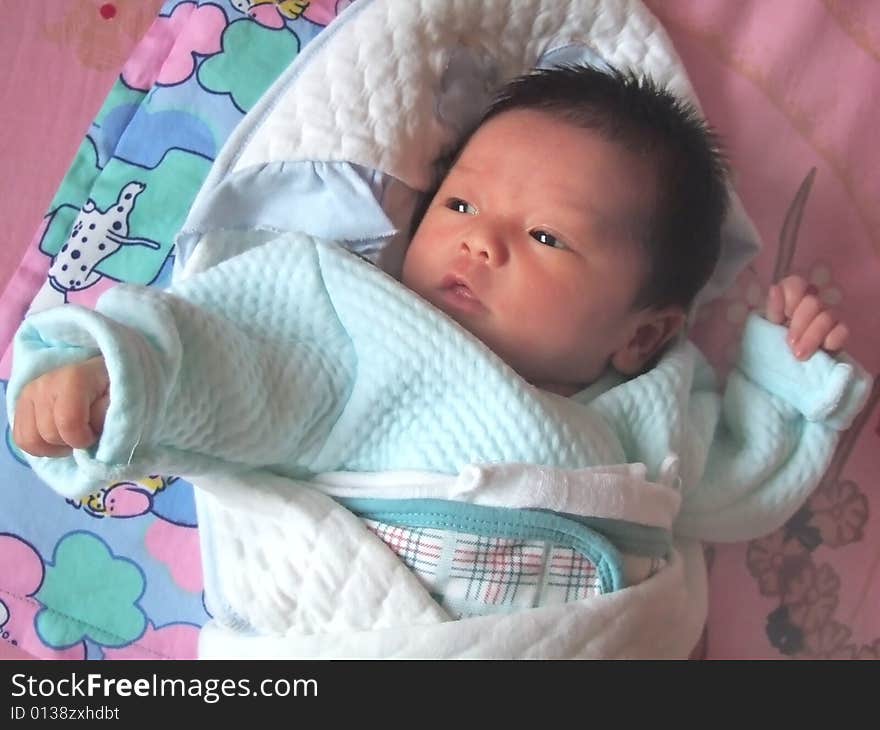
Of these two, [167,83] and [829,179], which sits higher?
[829,179]

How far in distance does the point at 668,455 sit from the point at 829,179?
0.48m

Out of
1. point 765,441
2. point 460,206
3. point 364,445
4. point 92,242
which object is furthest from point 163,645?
point 765,441

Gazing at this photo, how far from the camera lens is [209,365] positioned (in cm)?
83

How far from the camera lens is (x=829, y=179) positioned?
1.24m

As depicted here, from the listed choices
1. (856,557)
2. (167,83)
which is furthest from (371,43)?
(856,557)

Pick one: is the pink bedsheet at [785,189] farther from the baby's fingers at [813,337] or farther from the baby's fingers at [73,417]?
the baby's fingers at [73,417]

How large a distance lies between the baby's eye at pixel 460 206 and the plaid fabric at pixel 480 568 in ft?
1.11

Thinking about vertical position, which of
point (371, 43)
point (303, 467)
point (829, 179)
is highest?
point (829, 179)

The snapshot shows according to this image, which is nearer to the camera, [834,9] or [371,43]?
[371,43]

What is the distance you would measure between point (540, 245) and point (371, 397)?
0.23m

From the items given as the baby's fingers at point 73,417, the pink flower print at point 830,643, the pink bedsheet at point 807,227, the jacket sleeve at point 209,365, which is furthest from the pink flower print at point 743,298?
the baby's fingers at point 73,417

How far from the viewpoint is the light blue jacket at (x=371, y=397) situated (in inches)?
30.1

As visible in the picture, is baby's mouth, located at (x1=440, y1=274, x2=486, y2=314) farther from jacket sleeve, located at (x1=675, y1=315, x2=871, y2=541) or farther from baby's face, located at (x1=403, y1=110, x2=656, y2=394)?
jacket sleeve, located at (x1=675, y1=315, x2=871, y2=541)
